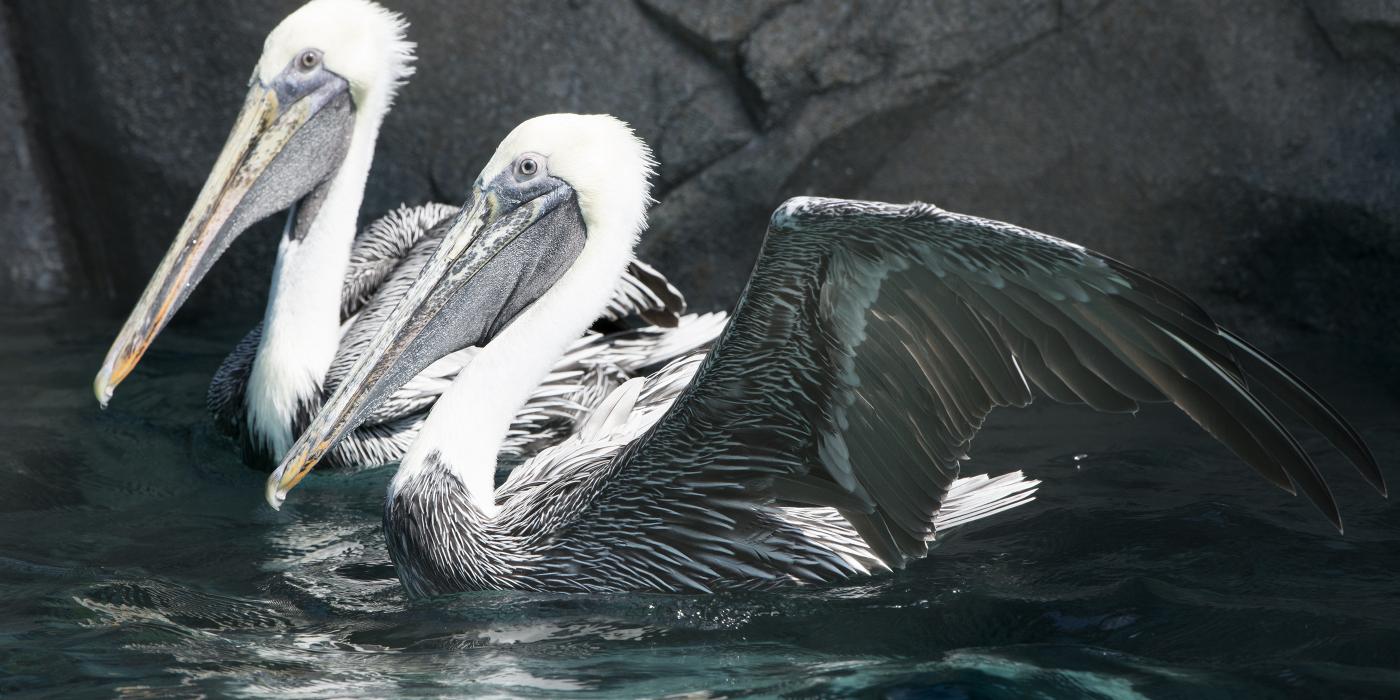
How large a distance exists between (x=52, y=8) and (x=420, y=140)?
5.83 feet

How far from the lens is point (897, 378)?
3.73m

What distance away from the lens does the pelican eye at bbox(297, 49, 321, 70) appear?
5.23 metres

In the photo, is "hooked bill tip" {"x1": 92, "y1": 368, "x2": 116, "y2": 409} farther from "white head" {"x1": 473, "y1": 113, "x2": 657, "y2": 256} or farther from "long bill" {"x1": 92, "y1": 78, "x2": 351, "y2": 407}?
"white head" {"x1": 473, "y1": 113, "x2": 657, "y2": 256}

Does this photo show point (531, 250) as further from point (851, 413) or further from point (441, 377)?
point (441, 377)

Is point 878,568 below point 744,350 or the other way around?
below

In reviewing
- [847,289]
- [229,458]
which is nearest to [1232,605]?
[847,289]

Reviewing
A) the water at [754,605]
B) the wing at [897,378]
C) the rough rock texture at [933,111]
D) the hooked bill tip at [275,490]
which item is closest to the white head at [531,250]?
the hooked bill tip at [275,490]

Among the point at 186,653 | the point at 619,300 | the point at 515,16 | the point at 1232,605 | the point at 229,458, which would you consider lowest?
the point at 1232,605

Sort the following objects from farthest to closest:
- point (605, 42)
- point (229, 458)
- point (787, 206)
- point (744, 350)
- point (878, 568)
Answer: point (605, 42) → point (229, 458) → point (878, 568) → point (744, 350) → point (787, 206)

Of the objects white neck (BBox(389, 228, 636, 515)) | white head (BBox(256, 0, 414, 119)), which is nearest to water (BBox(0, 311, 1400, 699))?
white neck (BBox(389, 228, 636, 515))

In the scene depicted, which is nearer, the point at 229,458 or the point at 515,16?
the point at 229,458

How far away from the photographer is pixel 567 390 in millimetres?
5379

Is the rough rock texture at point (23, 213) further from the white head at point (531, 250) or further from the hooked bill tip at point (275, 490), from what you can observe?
the hooked bill tip at point (275, 490)

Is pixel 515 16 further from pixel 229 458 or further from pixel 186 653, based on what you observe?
pixel 186 653
